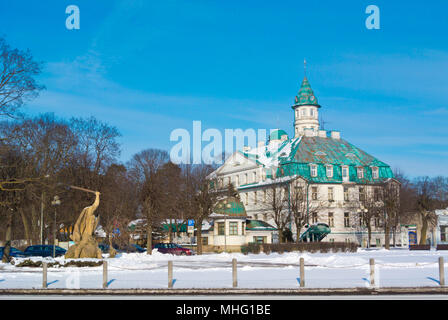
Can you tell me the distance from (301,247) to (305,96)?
45.4 meters

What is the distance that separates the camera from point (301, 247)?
158ft

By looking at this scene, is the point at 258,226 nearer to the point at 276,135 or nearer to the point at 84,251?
the point at 276,135

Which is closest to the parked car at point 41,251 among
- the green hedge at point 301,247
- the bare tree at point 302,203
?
the green hedge at point 301,247

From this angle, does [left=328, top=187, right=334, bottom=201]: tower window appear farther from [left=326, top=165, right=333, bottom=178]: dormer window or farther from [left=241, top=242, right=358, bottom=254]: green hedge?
[left=241, top=242, right=358, bottom=254]: green hedge

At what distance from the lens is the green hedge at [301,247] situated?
157 ft

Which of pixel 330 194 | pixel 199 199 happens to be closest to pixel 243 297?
pixel 199 199

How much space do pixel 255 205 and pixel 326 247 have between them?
26335 mm

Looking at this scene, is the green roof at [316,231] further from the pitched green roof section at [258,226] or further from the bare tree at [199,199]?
the bare tree at [199,199]

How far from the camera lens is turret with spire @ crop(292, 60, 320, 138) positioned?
87125mm

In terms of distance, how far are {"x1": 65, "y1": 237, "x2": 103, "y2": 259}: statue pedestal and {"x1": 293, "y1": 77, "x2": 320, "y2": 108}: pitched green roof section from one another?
60.9 m

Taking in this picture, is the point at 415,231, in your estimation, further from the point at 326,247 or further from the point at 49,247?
the point at 49,247

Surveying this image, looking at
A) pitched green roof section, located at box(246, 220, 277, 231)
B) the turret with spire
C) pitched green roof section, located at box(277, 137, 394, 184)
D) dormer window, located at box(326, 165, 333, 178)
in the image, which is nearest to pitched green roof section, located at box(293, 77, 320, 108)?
the turret with spire

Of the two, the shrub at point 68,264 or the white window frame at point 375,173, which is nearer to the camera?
the shrub at point 68,264
